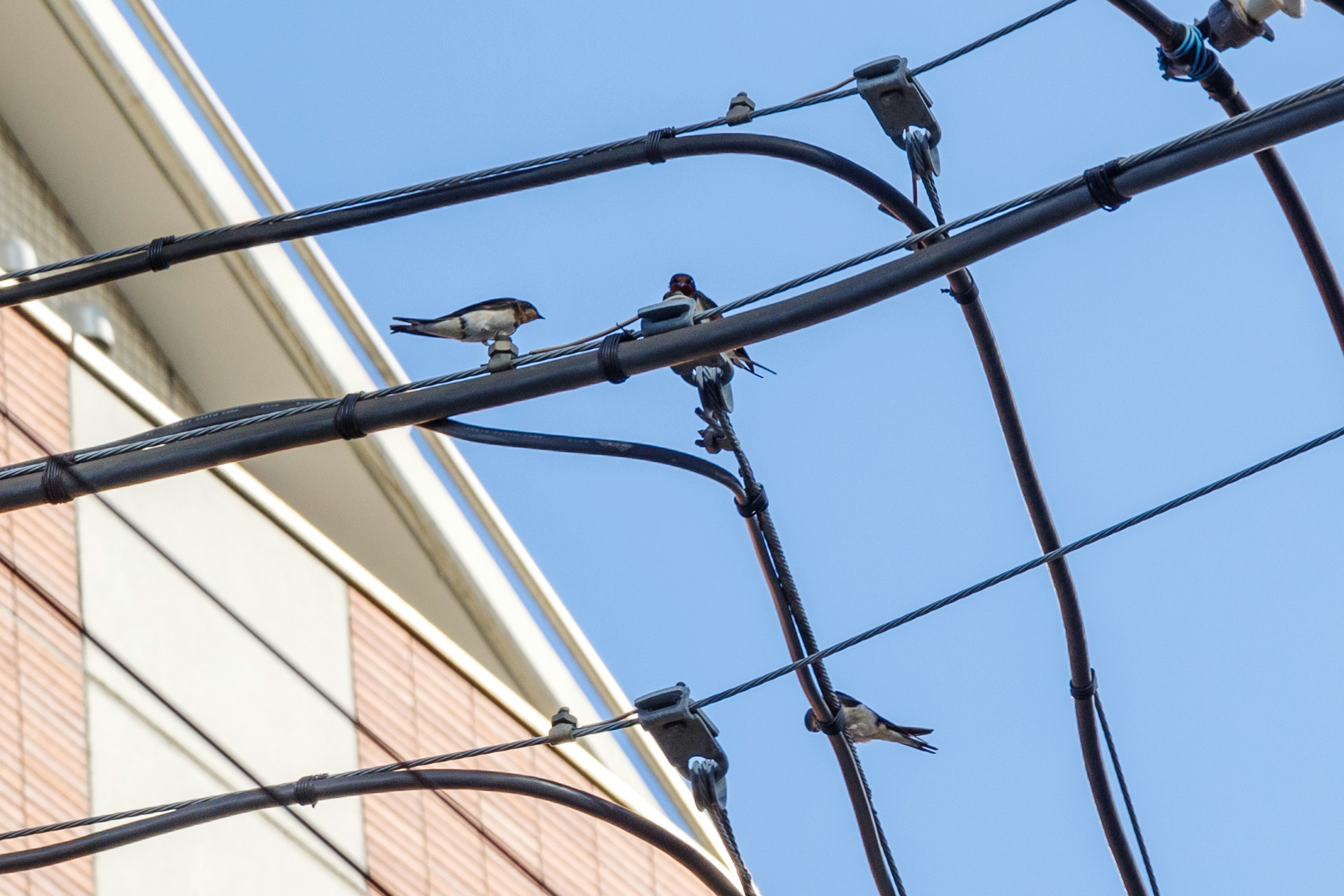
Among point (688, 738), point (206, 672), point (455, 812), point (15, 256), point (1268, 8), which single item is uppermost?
point (15, 256)

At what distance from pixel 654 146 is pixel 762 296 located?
101 cm

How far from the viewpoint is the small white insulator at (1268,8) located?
485cm

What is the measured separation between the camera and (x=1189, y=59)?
5609 mm

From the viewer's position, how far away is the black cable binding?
203 inches

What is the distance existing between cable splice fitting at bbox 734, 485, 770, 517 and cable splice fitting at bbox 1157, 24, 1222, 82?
1.85m

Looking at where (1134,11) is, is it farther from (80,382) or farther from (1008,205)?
(80,382)

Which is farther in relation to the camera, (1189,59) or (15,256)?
(15,256)

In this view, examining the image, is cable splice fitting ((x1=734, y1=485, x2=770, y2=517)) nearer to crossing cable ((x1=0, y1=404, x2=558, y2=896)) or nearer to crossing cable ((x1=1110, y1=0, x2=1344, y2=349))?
crossing cable ((x1=1110, y1=0, x2=1344, y2=349))

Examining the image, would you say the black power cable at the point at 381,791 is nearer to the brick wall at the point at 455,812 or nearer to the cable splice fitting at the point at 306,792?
the cable splice fitting at the point at 306,792

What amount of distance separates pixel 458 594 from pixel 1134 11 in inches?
405

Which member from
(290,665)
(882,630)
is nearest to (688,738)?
(882,630)

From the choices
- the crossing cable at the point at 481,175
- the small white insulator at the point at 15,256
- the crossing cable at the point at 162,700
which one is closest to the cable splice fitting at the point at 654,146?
the crossing cable at the point at 481,175

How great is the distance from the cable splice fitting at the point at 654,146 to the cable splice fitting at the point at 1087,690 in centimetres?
269

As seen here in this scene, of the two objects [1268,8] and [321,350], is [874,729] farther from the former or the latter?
[321,350]
